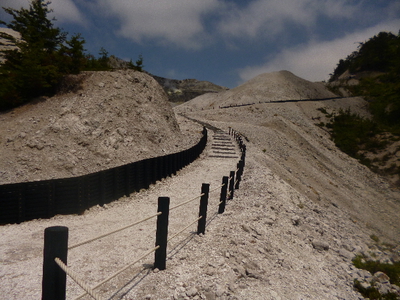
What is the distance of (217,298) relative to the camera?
438 centimetres

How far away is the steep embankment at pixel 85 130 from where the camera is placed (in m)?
14.4

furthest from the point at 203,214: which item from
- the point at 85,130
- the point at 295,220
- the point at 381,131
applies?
the point at 381,131

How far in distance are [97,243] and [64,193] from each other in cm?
354

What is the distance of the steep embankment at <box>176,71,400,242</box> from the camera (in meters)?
18.8

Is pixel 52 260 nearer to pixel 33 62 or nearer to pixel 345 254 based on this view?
pixel 345 254

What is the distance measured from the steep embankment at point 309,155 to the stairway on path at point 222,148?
1.99 meters

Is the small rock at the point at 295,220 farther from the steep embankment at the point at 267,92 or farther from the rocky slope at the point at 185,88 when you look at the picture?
the rocky slope at the point at 185,88

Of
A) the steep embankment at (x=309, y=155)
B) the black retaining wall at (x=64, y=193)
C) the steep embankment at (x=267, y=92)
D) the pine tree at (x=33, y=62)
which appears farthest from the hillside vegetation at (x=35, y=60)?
the steep embankment at (x=267, y=92)

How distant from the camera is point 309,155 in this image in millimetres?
31203

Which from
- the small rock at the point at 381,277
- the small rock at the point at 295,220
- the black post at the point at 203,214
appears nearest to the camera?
the black post at the point at 203,214

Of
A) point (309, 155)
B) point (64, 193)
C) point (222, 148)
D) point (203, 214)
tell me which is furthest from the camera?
point (309, 155)

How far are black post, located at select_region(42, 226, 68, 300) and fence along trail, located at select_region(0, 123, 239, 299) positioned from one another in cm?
169

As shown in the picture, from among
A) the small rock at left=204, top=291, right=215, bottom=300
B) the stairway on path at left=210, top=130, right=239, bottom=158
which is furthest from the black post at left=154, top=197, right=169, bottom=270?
the stairway on path at left=210, top=130, right=239, bottom=158

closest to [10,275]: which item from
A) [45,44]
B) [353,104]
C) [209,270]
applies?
[209,270]
